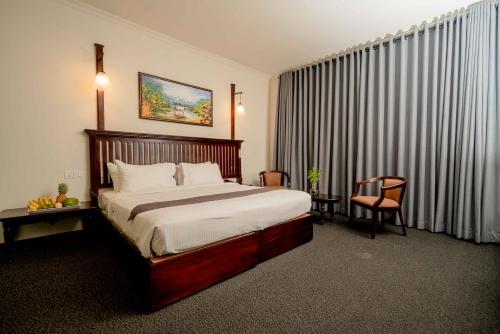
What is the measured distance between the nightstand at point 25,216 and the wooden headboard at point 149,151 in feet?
1.10

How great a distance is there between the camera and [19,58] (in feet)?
8.17

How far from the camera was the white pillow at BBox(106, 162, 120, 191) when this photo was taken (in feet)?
8.99

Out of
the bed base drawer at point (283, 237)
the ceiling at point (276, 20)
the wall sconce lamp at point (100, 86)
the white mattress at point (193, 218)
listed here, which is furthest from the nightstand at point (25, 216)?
the ceiling at point (276, 20)

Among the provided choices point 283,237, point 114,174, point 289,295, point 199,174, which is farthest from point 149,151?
point 289,295

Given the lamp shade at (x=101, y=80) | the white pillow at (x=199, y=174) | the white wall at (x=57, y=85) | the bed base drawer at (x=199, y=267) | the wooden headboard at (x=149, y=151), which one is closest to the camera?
the bed base drawer at (x=199, y=267)

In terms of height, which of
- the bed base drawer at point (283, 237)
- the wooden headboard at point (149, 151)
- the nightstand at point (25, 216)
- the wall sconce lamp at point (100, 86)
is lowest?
the bed base drawer at point (283, 237)

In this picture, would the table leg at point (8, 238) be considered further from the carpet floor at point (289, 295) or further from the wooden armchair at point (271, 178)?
the wooden armchair at point (271, 178)

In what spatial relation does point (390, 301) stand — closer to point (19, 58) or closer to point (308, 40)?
point (308, 40)

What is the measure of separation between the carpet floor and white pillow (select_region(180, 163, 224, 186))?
4.26 ft

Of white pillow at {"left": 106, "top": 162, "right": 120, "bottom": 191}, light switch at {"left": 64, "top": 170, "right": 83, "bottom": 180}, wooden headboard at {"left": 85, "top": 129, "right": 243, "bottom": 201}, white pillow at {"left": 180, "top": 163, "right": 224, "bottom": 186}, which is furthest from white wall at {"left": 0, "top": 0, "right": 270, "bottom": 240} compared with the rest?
white pillow at {"left": 180, "top": 163, "right": 224, "bottom": 186}

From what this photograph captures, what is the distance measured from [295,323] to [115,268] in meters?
1.69

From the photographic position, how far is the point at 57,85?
2.70m

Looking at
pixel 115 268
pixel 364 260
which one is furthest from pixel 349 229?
pixel 115 268

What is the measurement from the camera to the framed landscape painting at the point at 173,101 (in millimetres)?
3371
